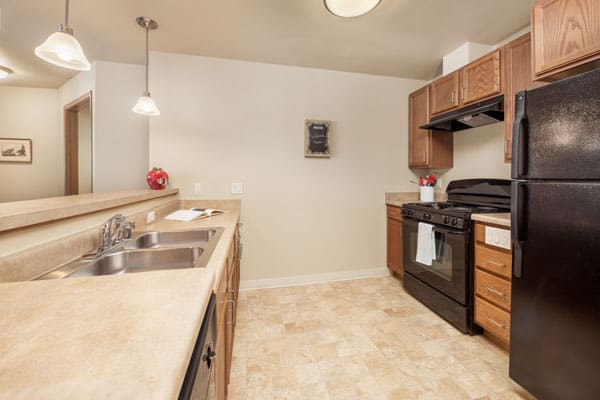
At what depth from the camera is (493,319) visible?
176 centimetres

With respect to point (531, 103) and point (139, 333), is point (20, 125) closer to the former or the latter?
point (139, 333)

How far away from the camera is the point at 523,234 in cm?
133

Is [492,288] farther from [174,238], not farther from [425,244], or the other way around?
[174,238]

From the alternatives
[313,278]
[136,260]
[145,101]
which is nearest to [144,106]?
[145,101]

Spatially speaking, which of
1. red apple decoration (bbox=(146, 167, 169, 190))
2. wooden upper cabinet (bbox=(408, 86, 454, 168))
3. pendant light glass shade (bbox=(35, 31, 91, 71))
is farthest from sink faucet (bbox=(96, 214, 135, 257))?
wooden upper cabinet (bbox=(408, 86, 454, 168))

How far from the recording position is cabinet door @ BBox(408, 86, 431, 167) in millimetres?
2871

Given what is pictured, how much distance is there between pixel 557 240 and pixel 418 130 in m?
2.06

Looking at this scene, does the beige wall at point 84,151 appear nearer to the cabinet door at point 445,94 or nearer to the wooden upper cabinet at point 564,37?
the cabinet door at point 445,94

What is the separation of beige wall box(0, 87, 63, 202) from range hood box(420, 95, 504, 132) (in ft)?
15.7

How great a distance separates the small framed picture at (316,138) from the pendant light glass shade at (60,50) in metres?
1.95

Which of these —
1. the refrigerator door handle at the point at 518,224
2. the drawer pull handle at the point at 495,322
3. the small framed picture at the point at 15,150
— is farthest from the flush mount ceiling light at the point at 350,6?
the small framed picture at the point at 15,150

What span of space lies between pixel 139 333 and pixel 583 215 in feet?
5.29

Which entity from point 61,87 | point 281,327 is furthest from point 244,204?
point 61,87

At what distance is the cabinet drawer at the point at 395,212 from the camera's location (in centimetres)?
287
